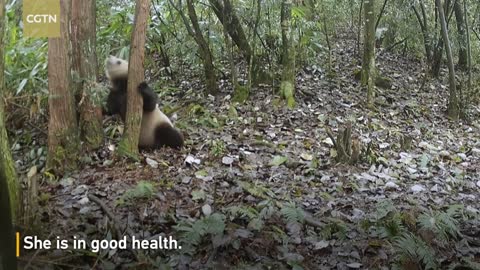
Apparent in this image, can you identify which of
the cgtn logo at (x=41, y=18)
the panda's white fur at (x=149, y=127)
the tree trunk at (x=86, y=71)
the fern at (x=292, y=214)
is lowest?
the fern at (x=292, y=214)

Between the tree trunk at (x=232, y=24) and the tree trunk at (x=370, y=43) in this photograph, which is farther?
the tree trunk at (x=370, y=43)

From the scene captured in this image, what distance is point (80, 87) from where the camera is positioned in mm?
4598

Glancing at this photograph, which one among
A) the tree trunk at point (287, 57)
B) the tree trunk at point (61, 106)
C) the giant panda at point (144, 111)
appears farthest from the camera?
the tree trunk at point (287, 57)

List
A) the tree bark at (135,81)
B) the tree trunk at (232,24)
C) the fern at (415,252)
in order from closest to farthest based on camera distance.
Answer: the fern at (415,252), the tree bark at (135,81), the tree trunk at (232,24)

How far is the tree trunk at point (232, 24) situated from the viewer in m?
7.49

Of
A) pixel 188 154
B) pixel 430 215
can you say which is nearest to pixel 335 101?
pixel 188 154

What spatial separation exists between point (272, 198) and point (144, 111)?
5.53ft

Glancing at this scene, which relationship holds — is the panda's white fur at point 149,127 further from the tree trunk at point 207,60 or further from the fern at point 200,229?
the tree trunk at point 207,60

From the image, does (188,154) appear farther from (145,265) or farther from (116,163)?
(145,265)

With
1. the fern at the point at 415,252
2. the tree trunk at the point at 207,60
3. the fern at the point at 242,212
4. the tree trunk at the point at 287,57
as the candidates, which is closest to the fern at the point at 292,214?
the fern at the point at 242,212

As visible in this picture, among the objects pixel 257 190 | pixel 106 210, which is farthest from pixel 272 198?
pixel 106 210

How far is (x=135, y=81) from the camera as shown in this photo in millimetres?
4586

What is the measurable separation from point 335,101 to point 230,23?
Answer: 2013 mm

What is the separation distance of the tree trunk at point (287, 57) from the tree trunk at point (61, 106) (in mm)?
3716
